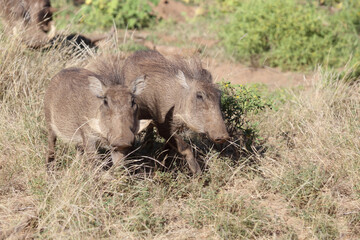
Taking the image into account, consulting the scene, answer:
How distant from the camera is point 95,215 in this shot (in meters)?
3.52

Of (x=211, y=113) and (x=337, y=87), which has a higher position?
(x=211, y=113)

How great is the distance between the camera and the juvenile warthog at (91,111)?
3.65 meters

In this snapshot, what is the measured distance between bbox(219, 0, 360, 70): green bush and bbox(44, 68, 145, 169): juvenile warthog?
12.3ft

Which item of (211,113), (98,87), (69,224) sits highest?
(98,87)

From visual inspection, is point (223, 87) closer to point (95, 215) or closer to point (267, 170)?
point (267, 170)

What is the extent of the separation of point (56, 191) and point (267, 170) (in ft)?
5.78

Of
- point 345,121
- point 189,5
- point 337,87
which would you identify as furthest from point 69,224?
point 189,5

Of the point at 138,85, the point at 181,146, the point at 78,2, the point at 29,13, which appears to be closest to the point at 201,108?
the point at 181,146

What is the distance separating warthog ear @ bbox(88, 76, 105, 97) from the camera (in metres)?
3.83

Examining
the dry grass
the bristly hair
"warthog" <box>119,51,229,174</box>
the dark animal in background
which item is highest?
the bristly hair

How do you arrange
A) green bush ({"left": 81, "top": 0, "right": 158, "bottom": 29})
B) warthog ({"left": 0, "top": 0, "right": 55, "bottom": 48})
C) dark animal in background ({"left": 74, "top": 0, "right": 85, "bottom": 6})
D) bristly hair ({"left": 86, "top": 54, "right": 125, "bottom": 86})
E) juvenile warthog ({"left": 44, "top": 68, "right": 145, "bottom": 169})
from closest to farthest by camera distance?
juvenile warthog ({"left": 44, "top": 68, "right": 145, "bottom": 169}) → bristly hair ({"left": 86, "top": 54, "right": 125, "bottom": 86}) → warthog ({"left": 0, "top": 0, "right": 55, "bottom": 48}) → green bush ({"left": 81, "top": 0, "right": 158, "bottom": 29}) → dark animal in background ({"left": 74, "top": 0, "right": 85, "bottom": 6})

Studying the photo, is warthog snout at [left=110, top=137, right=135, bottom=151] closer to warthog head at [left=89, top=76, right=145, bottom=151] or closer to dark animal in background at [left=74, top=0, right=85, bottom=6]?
warthog head at [left=89, top=76, right=145, bottom=151]

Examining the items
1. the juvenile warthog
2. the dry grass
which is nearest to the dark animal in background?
the dry grass

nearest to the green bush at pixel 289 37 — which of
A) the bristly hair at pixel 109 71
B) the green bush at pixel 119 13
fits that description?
the green bush at pixel 119 13
